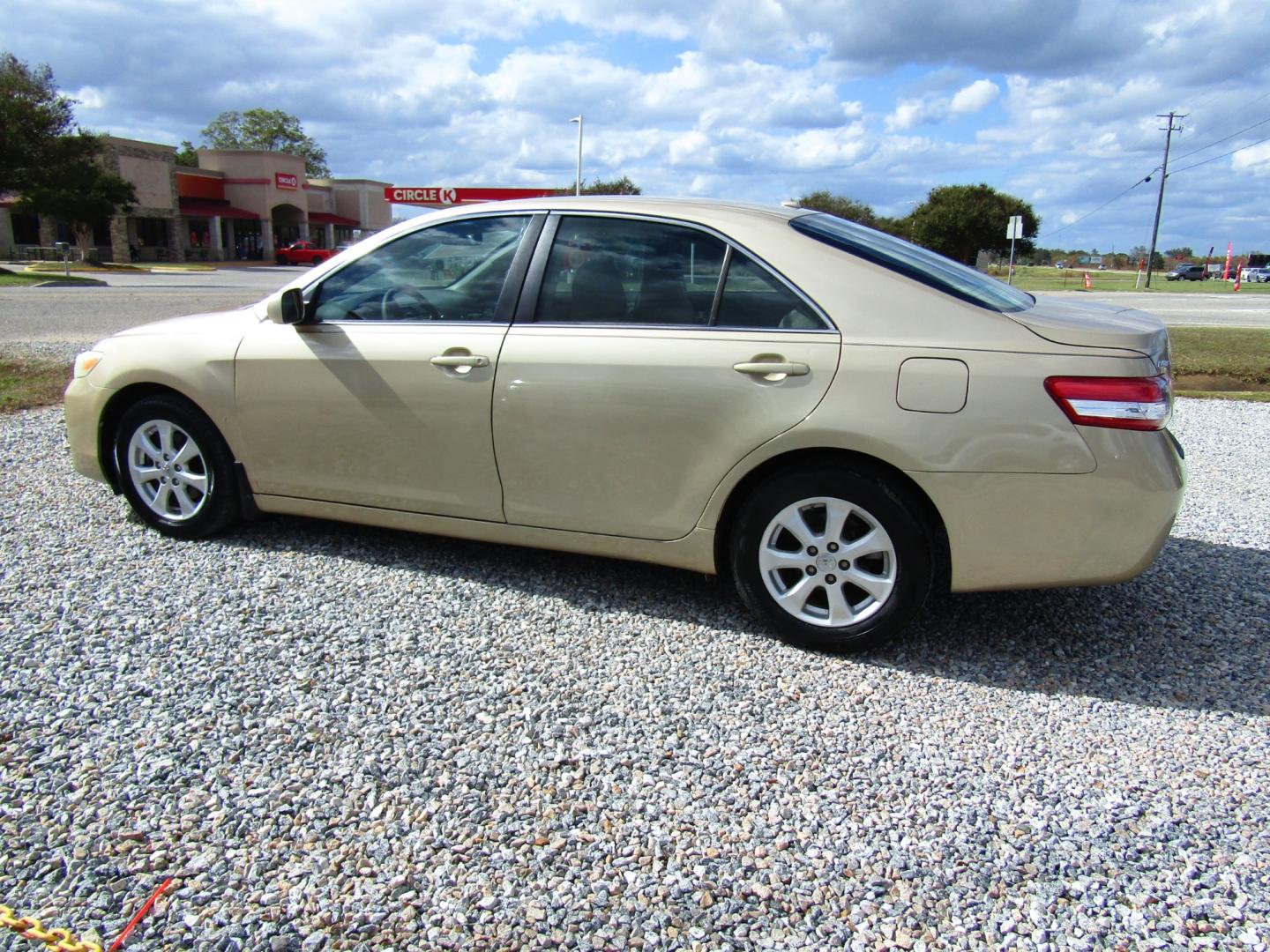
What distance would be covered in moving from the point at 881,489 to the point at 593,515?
116 cm

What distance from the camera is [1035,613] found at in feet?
13.3

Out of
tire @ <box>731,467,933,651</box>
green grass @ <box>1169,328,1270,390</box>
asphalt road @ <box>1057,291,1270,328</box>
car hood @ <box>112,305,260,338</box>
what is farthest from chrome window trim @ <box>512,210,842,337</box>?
asphalt road @ <box>1057,291,1270,328</box>

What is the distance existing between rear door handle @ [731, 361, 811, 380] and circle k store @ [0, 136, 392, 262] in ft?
166

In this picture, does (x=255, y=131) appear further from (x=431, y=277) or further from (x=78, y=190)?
(x=431, y=277)

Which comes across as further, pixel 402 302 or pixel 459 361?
pixel 402 302

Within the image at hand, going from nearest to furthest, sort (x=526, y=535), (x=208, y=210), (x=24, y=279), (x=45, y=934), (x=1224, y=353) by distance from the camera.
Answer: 1. (x=45, y=934)
2. (x=526, y=535)
3. (x=1224, y=353)
4. (x=24, y=279)
5. (x=208, y=210)

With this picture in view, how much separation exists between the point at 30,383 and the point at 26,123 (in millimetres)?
36106

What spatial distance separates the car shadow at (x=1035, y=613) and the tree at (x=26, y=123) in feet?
135

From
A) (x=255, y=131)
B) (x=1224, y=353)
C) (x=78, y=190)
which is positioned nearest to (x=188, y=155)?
(x=255, y=131)

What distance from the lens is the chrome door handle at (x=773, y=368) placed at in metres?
3.39

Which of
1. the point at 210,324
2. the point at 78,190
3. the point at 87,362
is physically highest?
the point at 78,190

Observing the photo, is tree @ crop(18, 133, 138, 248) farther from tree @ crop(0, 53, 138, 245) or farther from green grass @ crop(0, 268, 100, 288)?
green grass @ crop(0, 268, 100, 288)

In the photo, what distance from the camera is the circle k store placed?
51938 millimetres

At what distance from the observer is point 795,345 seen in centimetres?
343
